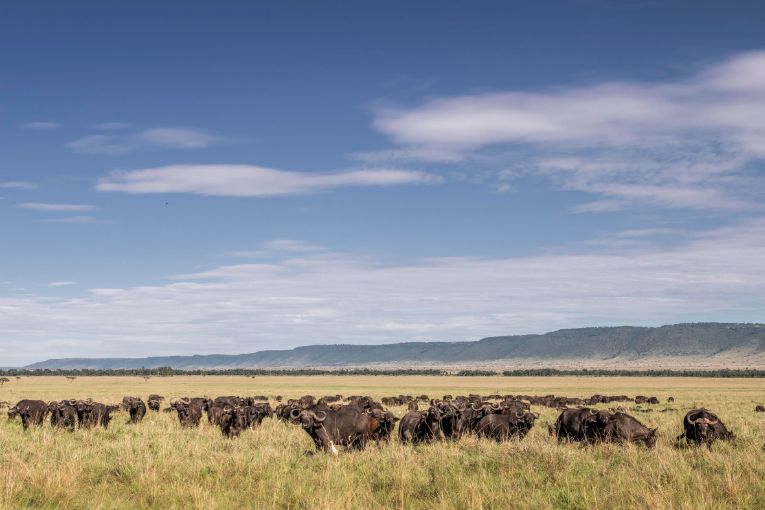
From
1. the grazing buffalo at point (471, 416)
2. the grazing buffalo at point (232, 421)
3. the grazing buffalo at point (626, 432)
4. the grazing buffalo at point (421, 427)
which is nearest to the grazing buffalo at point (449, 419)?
the grazing buffalo at point (471, 416)

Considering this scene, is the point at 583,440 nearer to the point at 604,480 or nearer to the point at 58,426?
the point at 604,480

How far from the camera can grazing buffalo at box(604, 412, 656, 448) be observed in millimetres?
19641

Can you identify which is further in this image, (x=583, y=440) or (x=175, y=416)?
(x=175, y=416)

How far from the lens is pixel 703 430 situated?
1970 centimetres

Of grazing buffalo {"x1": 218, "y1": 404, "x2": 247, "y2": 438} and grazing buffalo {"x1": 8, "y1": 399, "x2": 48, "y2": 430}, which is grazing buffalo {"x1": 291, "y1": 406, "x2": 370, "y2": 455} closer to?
grazing buffalo {"x1": 218, "y1": 404, "x2": 247, "y2": 438}

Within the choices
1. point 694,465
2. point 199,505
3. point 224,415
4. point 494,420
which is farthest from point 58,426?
point 694,465

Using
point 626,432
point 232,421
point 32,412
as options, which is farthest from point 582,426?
point 32,412

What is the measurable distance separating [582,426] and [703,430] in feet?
10.5

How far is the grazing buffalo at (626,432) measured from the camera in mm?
19641

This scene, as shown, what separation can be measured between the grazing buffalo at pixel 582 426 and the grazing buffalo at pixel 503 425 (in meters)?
0.94

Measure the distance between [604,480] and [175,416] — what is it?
25.5m

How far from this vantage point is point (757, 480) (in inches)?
504

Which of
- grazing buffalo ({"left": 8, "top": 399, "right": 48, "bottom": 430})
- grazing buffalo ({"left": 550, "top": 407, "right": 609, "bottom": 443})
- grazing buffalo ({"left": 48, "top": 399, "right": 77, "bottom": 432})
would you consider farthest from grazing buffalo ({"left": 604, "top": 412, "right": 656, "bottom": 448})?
grazing buffalo ({"left": 8, "top": 399, "right": 48, "bottom": 430})

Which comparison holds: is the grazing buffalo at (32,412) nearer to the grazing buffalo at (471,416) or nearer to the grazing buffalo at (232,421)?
the grazing buffalo at (232,421)
